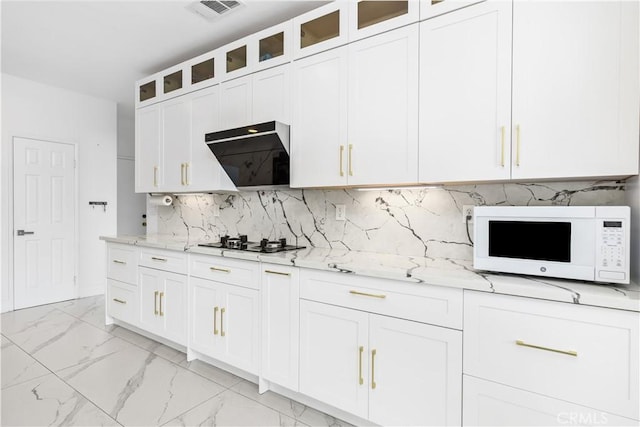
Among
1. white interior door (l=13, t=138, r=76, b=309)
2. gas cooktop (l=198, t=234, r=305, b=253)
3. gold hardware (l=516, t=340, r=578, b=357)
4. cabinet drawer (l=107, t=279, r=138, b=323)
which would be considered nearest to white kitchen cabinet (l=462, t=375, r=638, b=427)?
gold hardware (l=516, t=340, r=578, b=357)

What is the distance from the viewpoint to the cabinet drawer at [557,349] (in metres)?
1.20

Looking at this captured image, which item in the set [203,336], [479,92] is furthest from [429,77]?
[203,336]

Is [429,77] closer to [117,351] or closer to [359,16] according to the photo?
[359,16]

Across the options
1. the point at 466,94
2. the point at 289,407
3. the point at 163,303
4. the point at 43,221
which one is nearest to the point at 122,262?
the point at 163,303

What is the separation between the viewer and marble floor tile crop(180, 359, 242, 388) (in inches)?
91.7

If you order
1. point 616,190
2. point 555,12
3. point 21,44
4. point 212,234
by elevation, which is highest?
point 21,44

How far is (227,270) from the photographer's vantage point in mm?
2330

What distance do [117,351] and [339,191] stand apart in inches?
91.0

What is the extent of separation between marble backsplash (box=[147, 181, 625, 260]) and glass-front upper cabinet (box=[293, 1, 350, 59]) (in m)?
1.00

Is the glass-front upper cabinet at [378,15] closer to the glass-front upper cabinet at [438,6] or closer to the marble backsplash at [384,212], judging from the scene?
the glass-front upper cabinet at [438,6]

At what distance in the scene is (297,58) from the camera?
2289 mm

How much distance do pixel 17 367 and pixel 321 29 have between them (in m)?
3.33

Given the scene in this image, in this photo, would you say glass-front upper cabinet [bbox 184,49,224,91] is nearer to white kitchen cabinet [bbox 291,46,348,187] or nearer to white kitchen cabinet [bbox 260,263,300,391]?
white kitchen cabinet [bbox 291,46,348,187]

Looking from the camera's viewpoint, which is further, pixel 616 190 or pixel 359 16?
pixel 359 16
